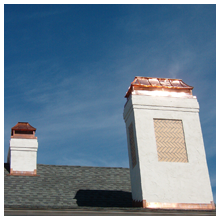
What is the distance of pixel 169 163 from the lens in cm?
1132

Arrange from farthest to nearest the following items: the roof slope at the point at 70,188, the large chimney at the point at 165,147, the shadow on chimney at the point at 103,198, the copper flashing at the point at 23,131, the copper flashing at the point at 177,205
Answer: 1. the copper flashing at the point at 23,131
2. the shadow on chimney at the point at 103,198
3. the roof slope at the point at 70,188
4. the large chimney at the point at 165,147
5. the copper flashing at the point at 177,205

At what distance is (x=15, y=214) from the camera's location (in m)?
8.40

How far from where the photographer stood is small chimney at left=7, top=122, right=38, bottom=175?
15.2 meters

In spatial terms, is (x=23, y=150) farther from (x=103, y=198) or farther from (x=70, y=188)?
(x=103, y=198)

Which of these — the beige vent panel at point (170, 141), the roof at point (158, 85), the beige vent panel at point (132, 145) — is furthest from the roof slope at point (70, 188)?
the roof at point (158, 85)

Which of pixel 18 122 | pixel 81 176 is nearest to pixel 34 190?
pixel 81 176

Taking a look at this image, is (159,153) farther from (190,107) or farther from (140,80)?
(140,80)

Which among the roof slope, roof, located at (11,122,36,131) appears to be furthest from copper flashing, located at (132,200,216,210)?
roof, located at (11,122,36,131)

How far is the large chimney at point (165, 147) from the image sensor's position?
1097cm

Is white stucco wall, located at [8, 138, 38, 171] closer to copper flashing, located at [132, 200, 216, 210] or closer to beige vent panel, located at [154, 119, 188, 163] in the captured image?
copper flashing, located at [132, 200, 216, 210]

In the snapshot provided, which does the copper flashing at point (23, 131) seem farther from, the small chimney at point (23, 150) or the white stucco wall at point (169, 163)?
the white stucco wall at point (169, 163)

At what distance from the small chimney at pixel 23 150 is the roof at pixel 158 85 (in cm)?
565

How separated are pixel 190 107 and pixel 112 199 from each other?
15.2 ft

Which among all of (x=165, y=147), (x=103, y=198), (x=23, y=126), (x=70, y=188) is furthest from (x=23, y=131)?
(x=165, y=147)
